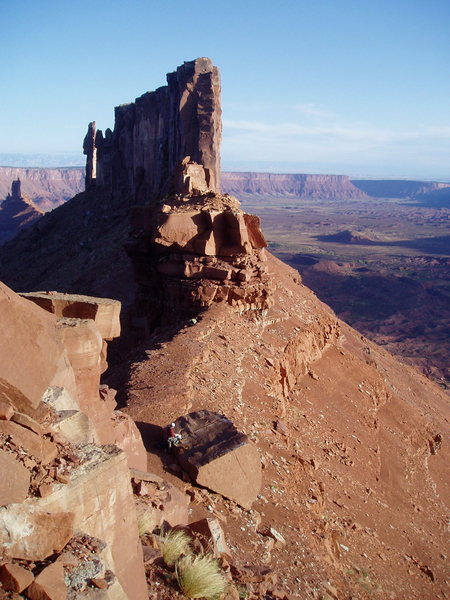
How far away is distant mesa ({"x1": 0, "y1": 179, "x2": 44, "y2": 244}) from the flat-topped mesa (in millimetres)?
28008

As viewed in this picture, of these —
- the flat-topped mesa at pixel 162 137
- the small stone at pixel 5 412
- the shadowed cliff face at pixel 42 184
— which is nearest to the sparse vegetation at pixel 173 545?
the small stone at pixel 5 412

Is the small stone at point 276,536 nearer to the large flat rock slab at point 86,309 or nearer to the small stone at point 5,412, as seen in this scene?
the large flat rock slab at point 86,309

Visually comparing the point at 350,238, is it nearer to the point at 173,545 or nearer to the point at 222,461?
the point at 222,461

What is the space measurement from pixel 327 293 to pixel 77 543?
6551 cm

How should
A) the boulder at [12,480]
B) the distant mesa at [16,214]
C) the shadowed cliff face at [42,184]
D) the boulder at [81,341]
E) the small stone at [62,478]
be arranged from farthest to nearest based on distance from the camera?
the shadowed cliff face at [42,184] → the distant mesa at [16,214] → the boulder at [81,341] → the small stone at [62,478] → the boulder at [12,480]

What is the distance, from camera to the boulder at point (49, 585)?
141 inches

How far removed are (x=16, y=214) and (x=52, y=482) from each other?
4087 inches

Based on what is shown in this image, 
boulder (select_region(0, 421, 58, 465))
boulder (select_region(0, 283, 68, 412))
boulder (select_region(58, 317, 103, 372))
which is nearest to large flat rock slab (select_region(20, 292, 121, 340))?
boulder (select_region(58, 317, 103, 372))

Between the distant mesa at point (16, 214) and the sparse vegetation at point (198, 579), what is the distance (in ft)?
292

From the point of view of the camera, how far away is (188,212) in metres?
16.8

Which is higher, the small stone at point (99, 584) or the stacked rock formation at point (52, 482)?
the stacked rock formation at point (52, 482)

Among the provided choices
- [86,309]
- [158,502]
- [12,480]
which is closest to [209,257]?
[86,309]

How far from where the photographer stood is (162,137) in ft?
165

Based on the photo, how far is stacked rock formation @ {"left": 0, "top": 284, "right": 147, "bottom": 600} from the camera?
12.8ft
